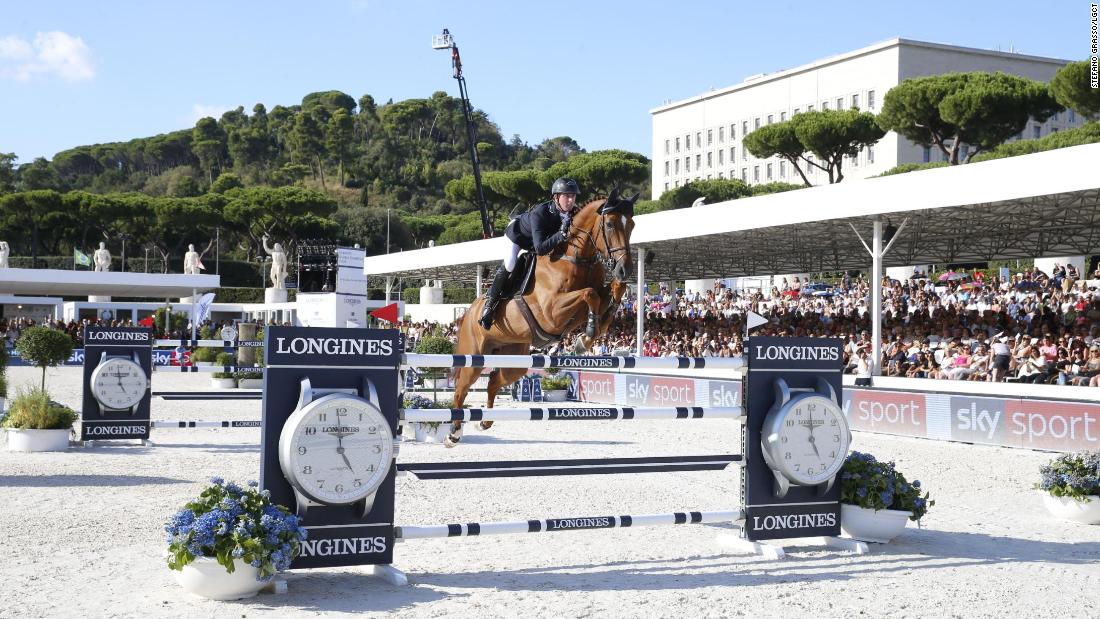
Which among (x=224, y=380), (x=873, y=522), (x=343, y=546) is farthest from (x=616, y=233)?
(x=224, y=380)

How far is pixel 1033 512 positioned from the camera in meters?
8.59

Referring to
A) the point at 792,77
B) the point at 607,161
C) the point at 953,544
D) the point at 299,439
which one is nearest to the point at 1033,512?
the point at 953,544

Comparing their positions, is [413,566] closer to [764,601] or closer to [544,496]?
[764,601]

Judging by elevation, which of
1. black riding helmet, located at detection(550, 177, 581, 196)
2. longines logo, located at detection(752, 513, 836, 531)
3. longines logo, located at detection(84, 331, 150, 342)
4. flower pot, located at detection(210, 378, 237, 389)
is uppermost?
black riding helmet, located at detection(550, 177, 581, 196)

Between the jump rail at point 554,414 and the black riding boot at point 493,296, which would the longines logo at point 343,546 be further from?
the black riding boot at point 493,296

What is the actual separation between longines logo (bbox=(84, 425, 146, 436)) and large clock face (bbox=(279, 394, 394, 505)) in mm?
8247

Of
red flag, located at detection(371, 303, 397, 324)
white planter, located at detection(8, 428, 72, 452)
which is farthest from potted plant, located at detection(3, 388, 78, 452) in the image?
red flag, located at detection(371, 303, 397, 324)

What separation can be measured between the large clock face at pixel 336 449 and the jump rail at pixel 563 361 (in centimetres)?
46

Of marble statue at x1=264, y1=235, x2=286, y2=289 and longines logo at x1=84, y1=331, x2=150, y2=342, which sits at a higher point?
marble statue at x1=264, y1=235, x2=286, y2=289

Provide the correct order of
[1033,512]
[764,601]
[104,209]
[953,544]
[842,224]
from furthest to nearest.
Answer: [104,209] → [842,224] → [1033,512] → [953,544] → [764,601]

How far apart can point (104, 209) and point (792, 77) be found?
172 ft

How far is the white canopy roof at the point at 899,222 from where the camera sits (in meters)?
15.6

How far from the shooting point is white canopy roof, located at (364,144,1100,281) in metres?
15.6

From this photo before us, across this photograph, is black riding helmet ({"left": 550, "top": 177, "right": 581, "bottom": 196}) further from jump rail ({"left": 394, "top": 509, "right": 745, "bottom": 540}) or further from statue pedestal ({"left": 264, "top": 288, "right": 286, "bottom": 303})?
statue pedestal ({"left": 264, "top": 288, "right": 286, "bottom": 303})
